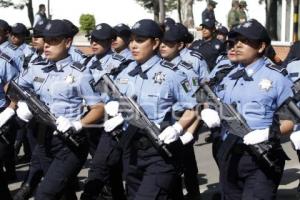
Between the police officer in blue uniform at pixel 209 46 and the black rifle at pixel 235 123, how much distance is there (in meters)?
5.13

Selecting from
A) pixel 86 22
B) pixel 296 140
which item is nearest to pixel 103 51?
pixel 296 140

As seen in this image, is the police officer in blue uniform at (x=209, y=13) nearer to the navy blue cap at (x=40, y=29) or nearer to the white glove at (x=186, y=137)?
the navy blue cap at (x=40, y=29)

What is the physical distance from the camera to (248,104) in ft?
16.3

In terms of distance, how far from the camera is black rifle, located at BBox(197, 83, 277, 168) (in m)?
4.76

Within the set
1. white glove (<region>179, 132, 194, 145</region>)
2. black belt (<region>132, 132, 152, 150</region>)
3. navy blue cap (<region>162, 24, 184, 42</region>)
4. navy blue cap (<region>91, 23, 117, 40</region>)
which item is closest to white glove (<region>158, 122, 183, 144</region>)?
Result: black belt (<region>132, 132, 152, 150</region>)

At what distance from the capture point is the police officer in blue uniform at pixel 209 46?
10.4 metres

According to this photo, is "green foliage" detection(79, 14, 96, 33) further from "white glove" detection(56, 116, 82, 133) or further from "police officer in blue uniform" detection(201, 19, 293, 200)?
"police officer in blue uniform" detection(201, 19, 293, 200)

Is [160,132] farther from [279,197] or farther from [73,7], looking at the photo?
[73,7]

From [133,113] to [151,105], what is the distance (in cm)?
16

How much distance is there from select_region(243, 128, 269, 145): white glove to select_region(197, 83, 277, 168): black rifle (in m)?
0.05

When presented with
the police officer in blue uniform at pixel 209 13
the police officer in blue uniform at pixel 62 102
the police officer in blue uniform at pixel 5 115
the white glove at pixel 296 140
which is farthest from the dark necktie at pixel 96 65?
the police officer in blue uniform at pixel 209 13

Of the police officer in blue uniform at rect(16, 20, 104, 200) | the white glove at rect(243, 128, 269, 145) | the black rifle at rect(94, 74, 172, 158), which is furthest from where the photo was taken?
the police officer in blue uniform at rect(16, 20, 104, 200)

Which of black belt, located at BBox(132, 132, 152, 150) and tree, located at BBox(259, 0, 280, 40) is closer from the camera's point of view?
black belt, located at BBox(132, 132, 152, 150)

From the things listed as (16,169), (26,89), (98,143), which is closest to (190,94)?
(26,89)
